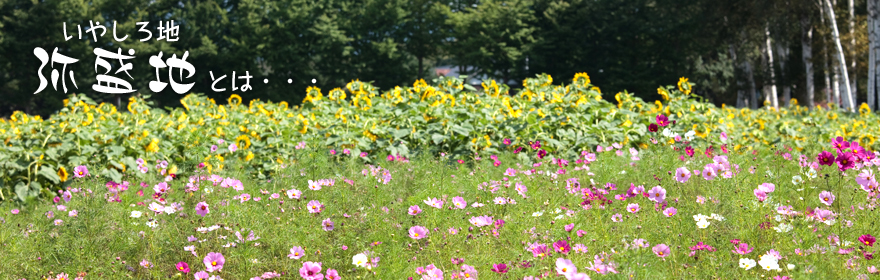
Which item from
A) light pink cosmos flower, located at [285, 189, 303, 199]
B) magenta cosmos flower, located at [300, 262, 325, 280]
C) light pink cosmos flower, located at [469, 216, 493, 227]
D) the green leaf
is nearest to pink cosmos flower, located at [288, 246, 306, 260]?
magenta cosmos flower, located at [300, 262, 325, 280]

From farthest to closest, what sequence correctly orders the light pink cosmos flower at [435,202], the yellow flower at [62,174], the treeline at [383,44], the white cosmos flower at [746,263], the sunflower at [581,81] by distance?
1. the treeline at [383,44]
2. the sunflower at [581,81]
3. the yellow flower at [62,174]
4. the light pink cosmos flower at [435,202]
5. the white cosmos flower at [746,263]

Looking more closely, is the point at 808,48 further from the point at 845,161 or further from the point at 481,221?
the point at 481,221

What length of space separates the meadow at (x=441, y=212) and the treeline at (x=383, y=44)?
19716 mm

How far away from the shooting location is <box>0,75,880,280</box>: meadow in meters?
2.47

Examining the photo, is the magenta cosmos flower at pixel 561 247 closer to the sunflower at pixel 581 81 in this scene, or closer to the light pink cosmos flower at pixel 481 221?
the light pink cosmos flower at pixel 481 221

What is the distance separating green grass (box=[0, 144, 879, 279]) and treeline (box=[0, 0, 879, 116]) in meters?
20.5

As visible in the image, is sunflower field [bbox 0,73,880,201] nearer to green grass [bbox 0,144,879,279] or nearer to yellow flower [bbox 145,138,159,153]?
yellow flower [bbox 145,138,159,153]

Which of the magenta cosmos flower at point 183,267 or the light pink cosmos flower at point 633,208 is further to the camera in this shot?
the light pink cosmos flower at point 633,208

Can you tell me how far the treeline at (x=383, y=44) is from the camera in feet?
78.9

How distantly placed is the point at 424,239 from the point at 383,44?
24204 mm

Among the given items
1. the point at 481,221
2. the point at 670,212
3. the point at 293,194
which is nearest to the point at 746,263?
the point at 670,212

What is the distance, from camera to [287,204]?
3.02m

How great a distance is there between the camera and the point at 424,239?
2760 mm

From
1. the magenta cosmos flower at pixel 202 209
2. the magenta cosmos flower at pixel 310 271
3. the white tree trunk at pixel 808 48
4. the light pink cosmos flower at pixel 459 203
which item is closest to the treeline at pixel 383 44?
the white tree trunk at pixel 808 48
